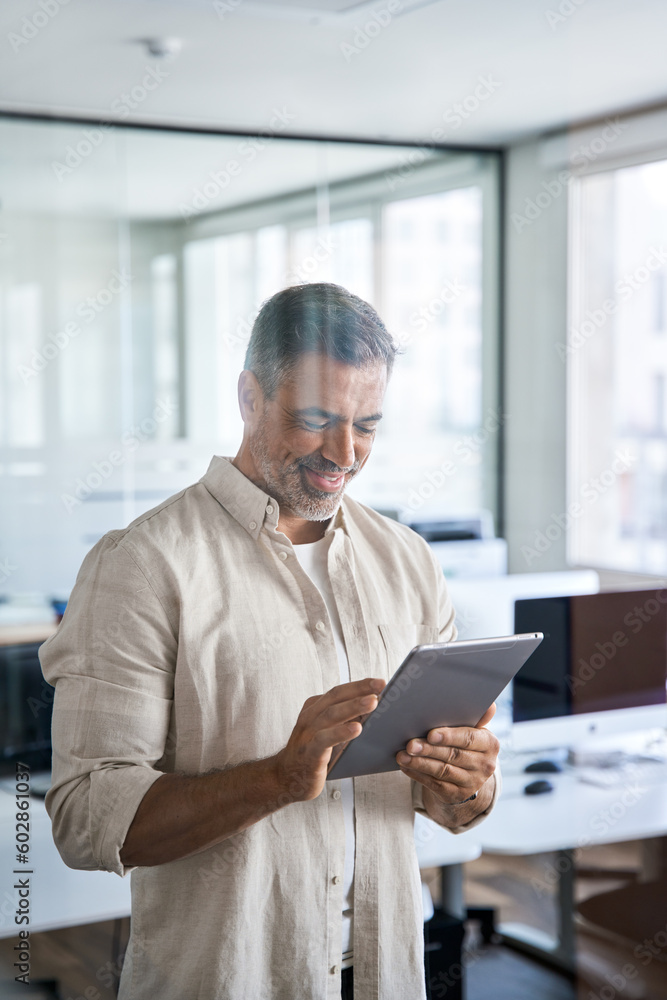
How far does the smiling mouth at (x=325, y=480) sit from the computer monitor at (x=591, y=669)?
1.07m

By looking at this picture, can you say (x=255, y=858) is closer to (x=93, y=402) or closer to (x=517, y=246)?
(x=93, y=402)

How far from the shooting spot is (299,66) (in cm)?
160

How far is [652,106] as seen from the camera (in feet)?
8.59

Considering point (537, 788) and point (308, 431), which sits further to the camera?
point (537, 788)

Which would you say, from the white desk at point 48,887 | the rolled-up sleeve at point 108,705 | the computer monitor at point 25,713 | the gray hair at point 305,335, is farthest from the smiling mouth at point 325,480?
the white desk at point 48,887

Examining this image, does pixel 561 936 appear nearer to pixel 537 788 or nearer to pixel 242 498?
pixel 537 788

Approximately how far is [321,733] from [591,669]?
1458mm

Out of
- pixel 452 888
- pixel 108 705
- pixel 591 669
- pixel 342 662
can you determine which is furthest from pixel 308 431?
pixel 452 888

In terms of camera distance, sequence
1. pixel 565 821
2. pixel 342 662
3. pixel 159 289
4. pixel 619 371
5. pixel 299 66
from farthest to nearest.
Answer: pixel 619 371 < pixel 565 821 < pixel 299 66 < pixel 159 289 < pixel 342 662

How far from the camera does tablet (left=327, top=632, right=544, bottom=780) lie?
1.01 meters

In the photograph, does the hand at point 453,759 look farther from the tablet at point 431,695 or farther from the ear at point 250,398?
the ear at point 250,398

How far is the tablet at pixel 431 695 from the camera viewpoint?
1.01m

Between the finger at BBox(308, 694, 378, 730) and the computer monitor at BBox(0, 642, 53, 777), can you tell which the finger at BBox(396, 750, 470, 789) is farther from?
the computer monitor at BBox(0, 642, 53, 777)

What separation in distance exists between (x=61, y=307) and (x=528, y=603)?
120cm
